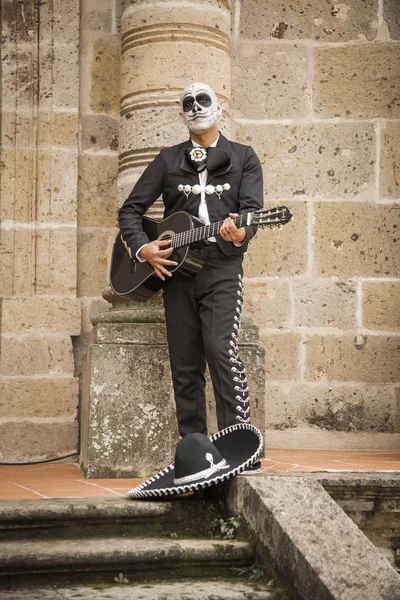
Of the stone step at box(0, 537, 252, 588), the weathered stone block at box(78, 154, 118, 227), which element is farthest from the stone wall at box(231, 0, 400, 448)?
the stone step at box(0, 537, 252, 588)

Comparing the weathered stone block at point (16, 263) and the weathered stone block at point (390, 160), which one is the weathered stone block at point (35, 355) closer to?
the weathered stone block at point (16, 263)

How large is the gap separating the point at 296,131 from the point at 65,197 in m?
1.70

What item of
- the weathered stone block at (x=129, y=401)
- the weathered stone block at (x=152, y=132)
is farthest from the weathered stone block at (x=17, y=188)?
the weathered stone block at (x=129, y=401)

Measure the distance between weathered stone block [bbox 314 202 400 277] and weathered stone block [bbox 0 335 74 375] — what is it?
1.85 m

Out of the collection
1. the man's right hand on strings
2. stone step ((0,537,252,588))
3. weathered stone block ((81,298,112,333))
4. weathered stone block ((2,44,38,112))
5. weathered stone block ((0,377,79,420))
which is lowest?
stone step ((0,537,252,588))

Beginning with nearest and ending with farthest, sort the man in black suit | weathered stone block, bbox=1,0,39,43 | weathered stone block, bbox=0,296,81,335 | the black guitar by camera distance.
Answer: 1. the black guitar
2. the man in black suit
3. weathered stone block, bbox=0,296,81,335
4. weathered stone block, bbox=1,0,39,43

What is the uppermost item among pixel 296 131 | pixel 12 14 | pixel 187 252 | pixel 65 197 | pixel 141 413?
pixel 12 14

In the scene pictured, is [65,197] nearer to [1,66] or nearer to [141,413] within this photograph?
[1,66]

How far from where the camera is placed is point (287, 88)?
705 cm

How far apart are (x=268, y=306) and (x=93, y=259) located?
1257 mm

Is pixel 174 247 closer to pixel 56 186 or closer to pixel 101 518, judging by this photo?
pixel 101 518

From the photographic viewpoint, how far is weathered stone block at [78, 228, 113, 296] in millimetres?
6832

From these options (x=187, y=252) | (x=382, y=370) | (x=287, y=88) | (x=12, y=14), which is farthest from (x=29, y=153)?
(x=382, y=370)

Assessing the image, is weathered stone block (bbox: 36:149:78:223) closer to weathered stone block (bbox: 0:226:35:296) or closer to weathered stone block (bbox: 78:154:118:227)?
weathered stone block (bbox: 78:154:118:227)
